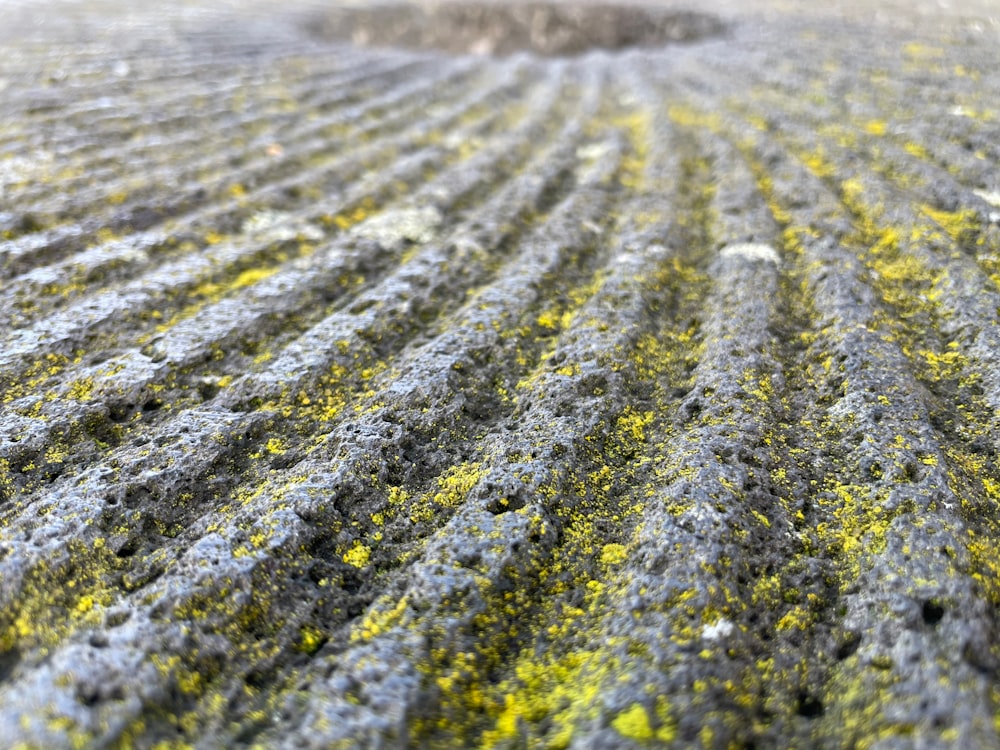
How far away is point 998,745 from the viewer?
925 mm

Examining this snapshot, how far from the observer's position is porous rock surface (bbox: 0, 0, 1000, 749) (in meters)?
1.07

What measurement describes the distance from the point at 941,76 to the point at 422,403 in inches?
129

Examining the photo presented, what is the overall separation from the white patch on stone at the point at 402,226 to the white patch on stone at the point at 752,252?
1038 mm

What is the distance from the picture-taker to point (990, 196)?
224 cm

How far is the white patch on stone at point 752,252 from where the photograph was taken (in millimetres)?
2135

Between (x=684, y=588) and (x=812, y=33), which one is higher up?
(x=812, y=33)

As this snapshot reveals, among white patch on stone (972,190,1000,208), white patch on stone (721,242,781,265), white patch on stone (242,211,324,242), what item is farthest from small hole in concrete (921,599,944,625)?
white patch on stone (242,211,324,242)

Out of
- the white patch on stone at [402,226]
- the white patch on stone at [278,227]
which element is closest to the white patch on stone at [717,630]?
the white patch on stone at [402,226]

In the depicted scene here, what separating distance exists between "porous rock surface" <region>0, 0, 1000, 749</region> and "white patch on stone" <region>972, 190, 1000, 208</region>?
7 cm

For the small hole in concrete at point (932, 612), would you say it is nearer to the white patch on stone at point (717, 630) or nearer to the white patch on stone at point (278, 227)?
the white patch on stone at point (717, 630)

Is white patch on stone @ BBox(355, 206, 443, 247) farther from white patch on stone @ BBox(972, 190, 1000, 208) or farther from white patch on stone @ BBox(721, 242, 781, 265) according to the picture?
white patch on stone @ BBox(972, 190, 1000, 208)

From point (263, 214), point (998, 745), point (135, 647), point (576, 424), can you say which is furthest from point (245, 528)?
point (263, 214)

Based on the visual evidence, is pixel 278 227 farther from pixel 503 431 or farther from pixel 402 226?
pixel 503 431

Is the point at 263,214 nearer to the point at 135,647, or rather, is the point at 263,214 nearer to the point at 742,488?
the point at 135,647
